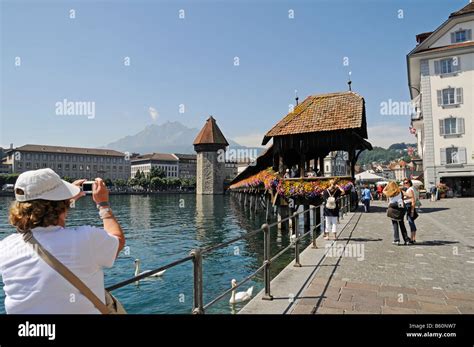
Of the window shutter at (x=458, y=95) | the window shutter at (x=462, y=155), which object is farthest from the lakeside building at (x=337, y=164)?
the window shutter at (x=462, y=155)

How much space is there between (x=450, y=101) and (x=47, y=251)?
36.5m

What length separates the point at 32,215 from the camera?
2.10 m

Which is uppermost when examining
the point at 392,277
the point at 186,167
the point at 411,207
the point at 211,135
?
the point at 211,135

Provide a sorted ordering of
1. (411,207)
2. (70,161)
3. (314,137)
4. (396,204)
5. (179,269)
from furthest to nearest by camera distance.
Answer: (70,161), (314,137), (179,269), (411,207), (396,204)

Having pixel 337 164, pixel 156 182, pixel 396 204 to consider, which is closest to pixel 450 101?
pixel 396 204

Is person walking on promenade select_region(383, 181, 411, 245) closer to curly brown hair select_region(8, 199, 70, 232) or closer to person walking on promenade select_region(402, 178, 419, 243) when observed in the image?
person walking on promenade select_region(402, 178, 419, 243)

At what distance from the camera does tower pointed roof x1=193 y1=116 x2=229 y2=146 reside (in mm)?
91312

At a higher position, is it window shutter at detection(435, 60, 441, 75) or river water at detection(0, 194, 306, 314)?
window shutter at detection(435, 60, 441, 75)

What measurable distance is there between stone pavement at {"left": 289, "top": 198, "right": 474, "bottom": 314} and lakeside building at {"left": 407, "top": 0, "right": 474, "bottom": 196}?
23.5 meters

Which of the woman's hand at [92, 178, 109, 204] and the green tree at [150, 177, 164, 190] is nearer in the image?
the woman's hand at [92, 178, 109, 204]

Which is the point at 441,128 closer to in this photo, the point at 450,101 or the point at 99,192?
the point at 450,101

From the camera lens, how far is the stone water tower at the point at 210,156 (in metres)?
91.5

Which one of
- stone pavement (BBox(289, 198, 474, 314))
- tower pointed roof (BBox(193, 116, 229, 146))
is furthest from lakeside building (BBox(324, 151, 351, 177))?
stone pavement (BBox(289, 198, 474, 314))
